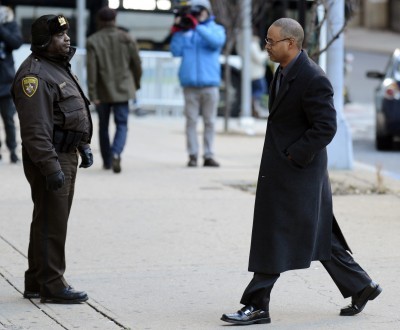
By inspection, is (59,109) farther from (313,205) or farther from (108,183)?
(108,183)

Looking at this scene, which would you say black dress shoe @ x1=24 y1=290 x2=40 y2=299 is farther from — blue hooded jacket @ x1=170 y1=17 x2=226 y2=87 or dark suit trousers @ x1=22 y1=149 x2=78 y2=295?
blue hooded jacket @ x1=170 y1=17 x2=226 y2=87

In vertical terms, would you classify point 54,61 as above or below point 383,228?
above

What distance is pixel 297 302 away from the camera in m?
7.11

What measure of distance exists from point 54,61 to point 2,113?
6746 mm

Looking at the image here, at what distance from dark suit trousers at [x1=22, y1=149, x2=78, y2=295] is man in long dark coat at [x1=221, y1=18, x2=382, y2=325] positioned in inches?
43.4

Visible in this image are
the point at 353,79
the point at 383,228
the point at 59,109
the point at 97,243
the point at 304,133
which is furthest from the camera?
the point at 353,79

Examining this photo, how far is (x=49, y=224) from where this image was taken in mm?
6906

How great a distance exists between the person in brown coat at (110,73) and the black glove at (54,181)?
255 inches

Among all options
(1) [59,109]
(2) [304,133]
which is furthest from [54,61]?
(2) [304,133]

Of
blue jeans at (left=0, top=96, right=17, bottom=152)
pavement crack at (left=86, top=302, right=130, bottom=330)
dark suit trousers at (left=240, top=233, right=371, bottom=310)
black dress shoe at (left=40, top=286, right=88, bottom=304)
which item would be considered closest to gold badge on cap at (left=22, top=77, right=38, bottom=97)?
black dress shoe at (left=40, top=286, right=88, bottom=304)

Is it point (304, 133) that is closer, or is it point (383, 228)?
point (304, 133)

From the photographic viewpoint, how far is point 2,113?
13.5m

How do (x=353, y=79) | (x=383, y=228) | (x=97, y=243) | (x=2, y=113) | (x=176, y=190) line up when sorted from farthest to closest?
1. (x=353, y=79)
2. (x=2, y=113)
3. (x=176, y=190)
4. (x=383, y=228)
5. (x=97, y=243)

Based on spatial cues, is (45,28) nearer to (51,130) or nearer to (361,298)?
(51,130)
